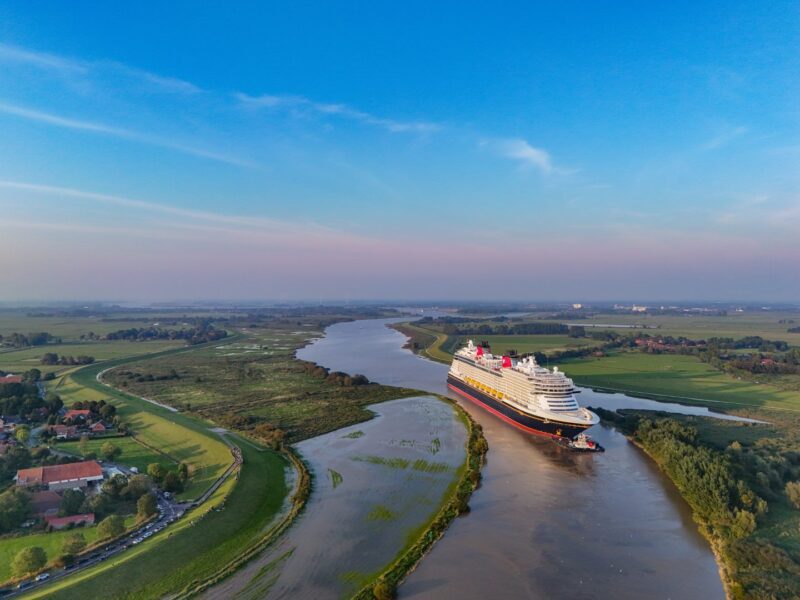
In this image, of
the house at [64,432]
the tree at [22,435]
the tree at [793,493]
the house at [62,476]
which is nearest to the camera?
the tree at [793,493]

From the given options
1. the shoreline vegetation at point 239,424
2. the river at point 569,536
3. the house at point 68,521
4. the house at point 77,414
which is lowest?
the river at point 569,536

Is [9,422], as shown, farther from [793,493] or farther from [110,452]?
[793,493]

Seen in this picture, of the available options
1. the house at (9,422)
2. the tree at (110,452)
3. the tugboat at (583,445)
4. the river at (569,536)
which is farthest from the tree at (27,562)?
the tugboat at (583,445)

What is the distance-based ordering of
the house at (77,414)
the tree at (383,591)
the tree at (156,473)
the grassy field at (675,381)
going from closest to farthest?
1. the tree at (383,591)
2. the tree at (156,473)
3. the house at (77,414)
4. the grassy field at (675,381)

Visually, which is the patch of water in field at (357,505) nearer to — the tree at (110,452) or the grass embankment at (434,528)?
the grass embankment at (434,528)

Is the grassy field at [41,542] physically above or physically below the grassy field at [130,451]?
above
